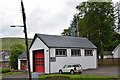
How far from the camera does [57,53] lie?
3431 centimetres

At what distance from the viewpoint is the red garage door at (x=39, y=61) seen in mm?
35781

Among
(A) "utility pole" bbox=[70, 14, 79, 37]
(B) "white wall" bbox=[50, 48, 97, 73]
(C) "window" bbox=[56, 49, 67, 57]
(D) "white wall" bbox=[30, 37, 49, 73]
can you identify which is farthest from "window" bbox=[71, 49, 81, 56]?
(A) "utility pole" bbox=[70, 14, 79, 37]

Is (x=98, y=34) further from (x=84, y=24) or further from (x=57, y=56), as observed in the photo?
(x=57, y=56)

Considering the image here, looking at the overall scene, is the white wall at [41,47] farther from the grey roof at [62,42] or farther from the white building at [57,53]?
the grey roof at [62,42]

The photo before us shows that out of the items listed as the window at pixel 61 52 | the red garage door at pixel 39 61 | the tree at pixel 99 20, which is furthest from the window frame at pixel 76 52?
the tree at pixel 99 20

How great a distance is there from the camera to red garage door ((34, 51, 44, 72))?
35.8 metres

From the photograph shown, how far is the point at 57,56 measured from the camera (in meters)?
34.1

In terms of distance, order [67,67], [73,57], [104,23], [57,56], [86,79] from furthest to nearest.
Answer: [104,23], [73,57], [57,56], [67,67], [86,79]

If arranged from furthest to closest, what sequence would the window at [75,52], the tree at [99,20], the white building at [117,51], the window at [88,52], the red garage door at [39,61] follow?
1. the white building at [117,51]
2. the tree at [99,20]
3. the window at [88,52]
4. the window at [75,52]
5. the red garage door at [39,61]

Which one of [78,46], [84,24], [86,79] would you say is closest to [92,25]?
[84,24]

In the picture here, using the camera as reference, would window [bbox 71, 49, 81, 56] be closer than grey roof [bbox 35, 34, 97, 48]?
No

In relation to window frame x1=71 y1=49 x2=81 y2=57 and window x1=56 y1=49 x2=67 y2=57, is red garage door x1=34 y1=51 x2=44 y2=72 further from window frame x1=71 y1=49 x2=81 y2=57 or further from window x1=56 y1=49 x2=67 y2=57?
window frame x1=71 y1=49 x2=81 y2=57

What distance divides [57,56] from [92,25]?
22.3 meters

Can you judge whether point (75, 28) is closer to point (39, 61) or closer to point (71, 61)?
point (71, 61)
